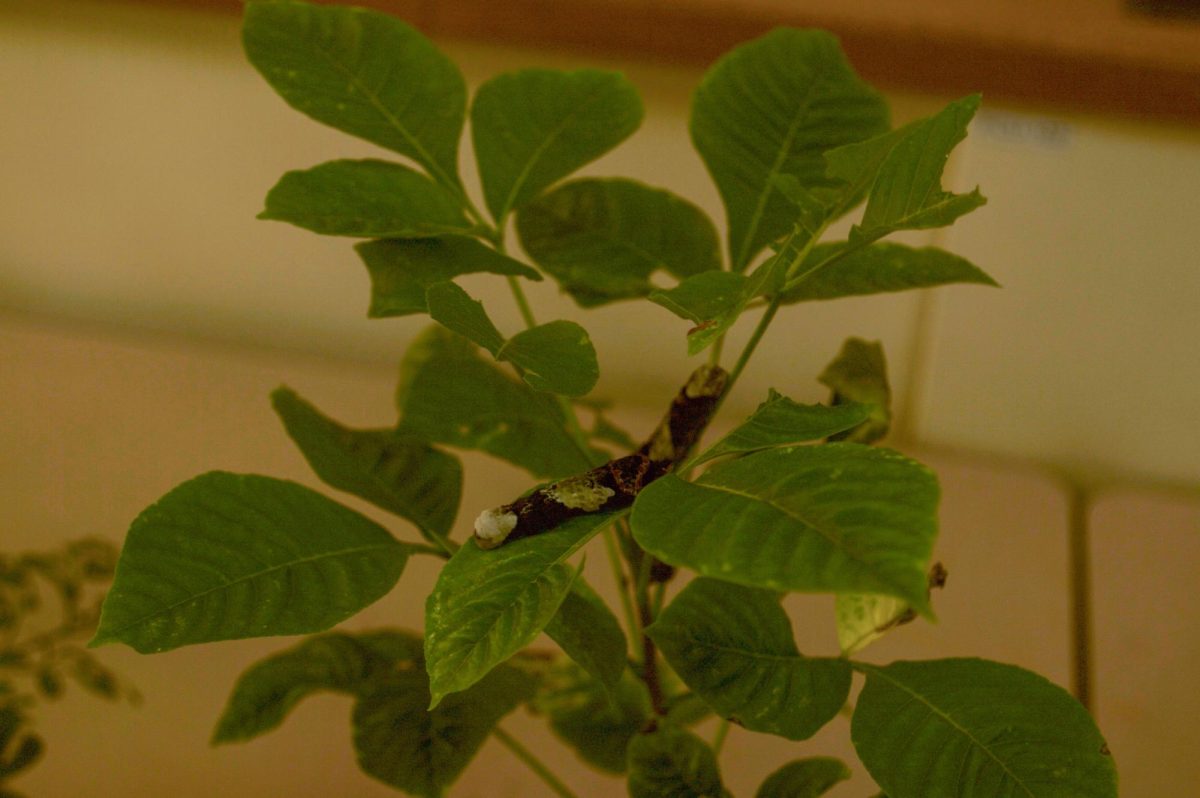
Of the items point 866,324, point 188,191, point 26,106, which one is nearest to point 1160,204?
point 866,324

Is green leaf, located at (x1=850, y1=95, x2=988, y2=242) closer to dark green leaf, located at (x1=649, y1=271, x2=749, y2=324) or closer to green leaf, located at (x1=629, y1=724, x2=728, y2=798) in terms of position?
dark green leaf, located at (x1=649, y1=271, x2=749, y2=324)

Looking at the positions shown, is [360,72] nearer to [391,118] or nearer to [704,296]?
[391,118]

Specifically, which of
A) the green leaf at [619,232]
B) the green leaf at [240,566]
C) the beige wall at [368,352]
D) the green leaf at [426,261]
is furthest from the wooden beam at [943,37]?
the green leaf at [240,566]

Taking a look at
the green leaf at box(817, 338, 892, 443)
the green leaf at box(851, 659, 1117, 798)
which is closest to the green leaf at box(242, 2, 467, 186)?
the green leaf at box(817, 338, 892, 443)

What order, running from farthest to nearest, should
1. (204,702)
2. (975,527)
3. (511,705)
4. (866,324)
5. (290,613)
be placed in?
(866,324) < (975,527) < (204,702) < (511,705) < (290,613)

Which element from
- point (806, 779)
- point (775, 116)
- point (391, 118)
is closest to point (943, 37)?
point (775, 116)

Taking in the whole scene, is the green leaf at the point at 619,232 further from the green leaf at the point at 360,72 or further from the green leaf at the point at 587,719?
the green leaf at the point at 587,719

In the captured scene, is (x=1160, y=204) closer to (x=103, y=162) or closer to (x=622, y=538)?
(x=622, y=538)
